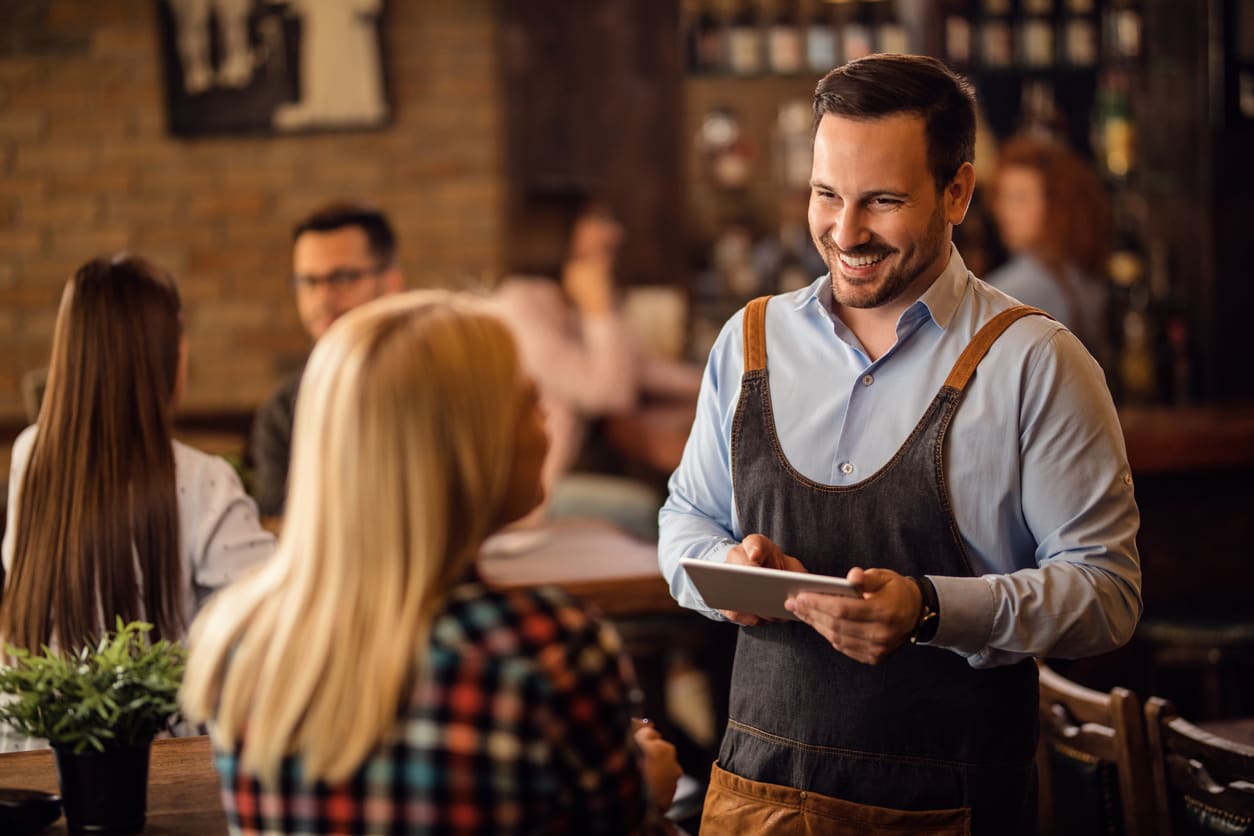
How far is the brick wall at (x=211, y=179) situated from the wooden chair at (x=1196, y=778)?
166 inches

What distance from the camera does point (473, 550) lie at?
1221 mm

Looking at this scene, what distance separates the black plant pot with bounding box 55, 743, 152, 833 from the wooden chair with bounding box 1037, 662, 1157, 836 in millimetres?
1394

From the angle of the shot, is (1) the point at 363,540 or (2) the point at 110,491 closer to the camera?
(1) the point at 363,540

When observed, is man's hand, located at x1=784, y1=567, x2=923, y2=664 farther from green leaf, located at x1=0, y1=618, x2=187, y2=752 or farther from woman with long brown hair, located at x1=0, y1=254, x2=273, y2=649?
woman with long brown hair, located at x1=0, y1=254, x2=273, y2=649

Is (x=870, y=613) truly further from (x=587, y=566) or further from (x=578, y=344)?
(x=578, y=344)

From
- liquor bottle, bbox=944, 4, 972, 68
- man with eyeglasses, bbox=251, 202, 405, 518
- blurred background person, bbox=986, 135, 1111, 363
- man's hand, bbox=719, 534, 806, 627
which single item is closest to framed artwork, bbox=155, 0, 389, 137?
liquor bottle, bbox=944, 4, 972, 68

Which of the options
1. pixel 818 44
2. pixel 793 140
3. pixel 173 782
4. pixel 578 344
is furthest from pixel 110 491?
pixel 818 44

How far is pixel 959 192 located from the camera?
1.83 metres

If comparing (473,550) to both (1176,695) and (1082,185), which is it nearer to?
(1176,695)

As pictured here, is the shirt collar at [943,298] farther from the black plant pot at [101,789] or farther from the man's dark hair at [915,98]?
the black plant pot at [101,789]

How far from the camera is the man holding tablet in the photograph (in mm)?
1665

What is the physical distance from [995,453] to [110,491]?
4.24ft

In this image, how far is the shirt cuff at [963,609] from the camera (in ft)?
5.33

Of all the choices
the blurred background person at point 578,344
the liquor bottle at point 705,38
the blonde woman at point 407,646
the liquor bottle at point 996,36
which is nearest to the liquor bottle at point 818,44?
the liquor bottle at point 705,38
